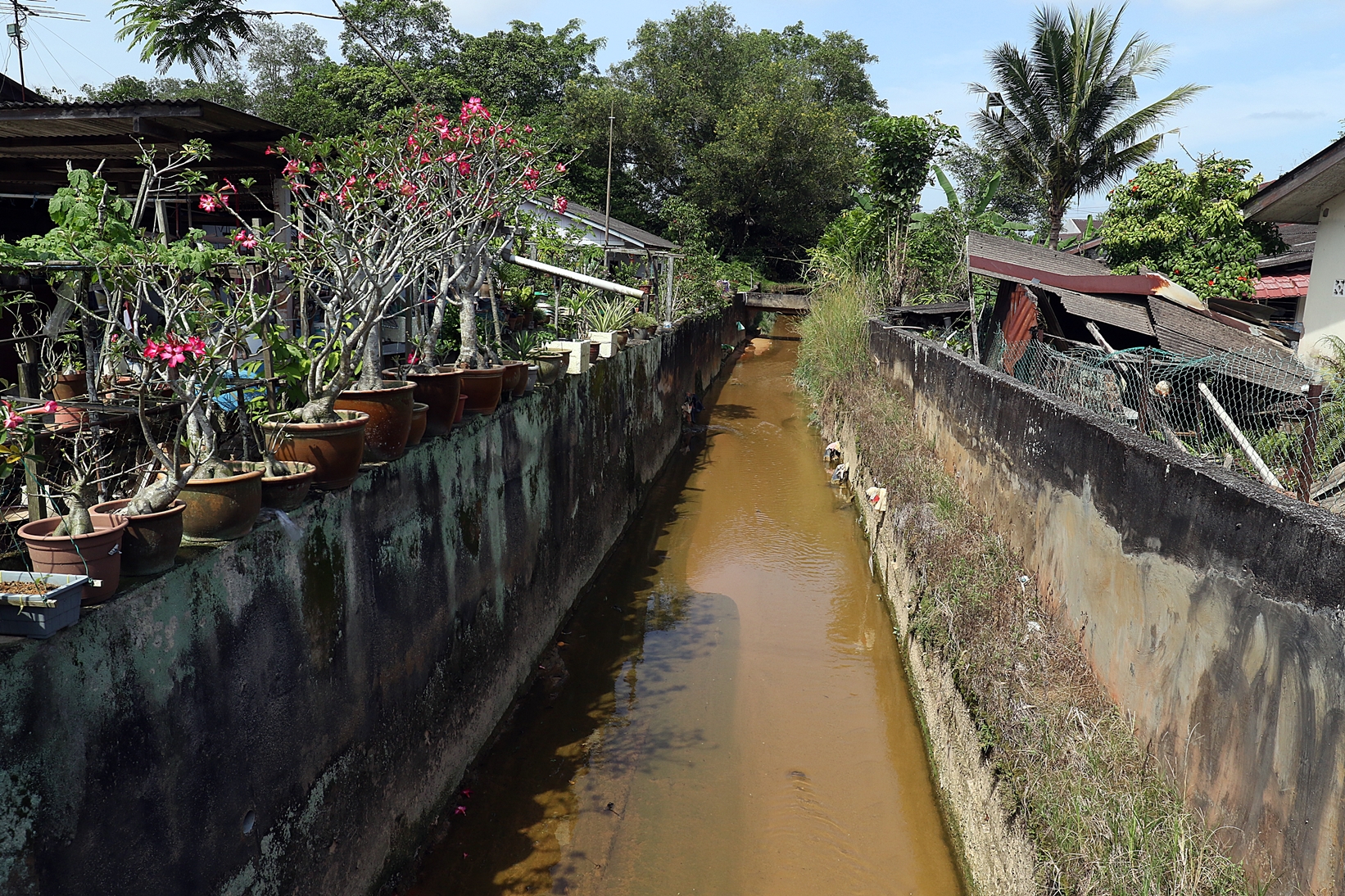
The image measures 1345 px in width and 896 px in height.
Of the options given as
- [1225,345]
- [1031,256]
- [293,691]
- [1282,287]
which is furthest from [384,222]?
[1282,287]

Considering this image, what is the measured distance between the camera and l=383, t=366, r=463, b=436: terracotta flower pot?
526 cm

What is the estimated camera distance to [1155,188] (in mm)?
12039

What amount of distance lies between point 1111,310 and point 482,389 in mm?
6307

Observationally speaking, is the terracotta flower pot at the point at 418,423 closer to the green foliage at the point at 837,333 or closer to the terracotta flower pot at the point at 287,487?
the terracotta flower pot at the point at 287,487

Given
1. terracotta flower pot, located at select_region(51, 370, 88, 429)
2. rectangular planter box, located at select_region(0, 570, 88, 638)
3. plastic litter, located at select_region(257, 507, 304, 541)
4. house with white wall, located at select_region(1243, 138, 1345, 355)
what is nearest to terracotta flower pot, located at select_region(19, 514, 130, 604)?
rectangular planter box, located at select_region(0, 570, 88, 638)

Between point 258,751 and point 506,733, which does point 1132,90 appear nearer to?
point 506,733

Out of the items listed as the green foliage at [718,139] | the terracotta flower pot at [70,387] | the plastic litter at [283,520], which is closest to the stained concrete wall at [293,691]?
the plastic litter at [283,520]

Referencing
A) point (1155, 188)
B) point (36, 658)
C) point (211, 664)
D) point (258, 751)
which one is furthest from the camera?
point (1155, 188)

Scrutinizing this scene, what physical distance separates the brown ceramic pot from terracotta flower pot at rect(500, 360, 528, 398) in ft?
7.57

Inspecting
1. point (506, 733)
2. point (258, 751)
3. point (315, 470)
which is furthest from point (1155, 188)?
point (258, 751)

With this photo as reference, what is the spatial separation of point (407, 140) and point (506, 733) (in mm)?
4446

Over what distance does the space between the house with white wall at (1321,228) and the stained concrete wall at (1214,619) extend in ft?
15.8

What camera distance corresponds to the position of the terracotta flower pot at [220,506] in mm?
3242

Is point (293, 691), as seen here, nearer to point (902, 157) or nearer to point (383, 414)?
point (383, 414)
